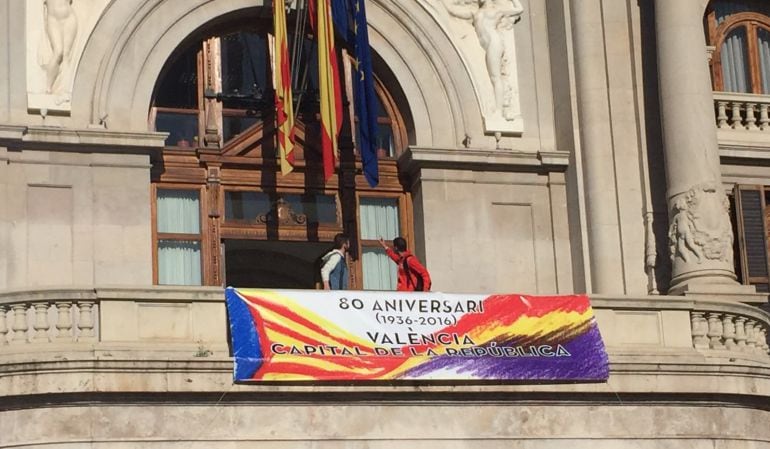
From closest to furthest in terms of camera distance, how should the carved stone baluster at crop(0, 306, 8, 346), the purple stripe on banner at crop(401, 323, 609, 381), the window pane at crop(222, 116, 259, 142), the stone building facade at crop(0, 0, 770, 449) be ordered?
1. the carved stone baluster at crop(0, 306, 8, 346)
2. the purple stripe on banner at crop(401, 323, 609, 381)
3. the stone building facade at crop(0, 0, 770, 449)
4. the window pane at crop(222, 116, 259, 142)

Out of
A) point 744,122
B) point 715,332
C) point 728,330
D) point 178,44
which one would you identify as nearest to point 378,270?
point 178,44

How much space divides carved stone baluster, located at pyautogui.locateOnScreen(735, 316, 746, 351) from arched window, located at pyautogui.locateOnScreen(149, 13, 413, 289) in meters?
5.63

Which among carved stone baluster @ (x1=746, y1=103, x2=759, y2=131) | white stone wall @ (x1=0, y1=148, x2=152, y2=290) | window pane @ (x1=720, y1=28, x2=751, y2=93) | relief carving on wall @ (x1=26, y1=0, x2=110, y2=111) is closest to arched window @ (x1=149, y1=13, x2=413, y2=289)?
white stone wall @ (x1=0, y1=148, x2=152, y2=290)

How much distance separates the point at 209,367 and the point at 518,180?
27.3ft

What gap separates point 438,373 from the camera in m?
24.2

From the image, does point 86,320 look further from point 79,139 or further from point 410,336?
point 79,139


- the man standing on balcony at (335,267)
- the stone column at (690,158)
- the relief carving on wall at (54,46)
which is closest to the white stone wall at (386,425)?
the man standing on balcony at (335,267)

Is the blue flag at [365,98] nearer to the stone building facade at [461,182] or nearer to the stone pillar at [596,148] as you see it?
the stone building facade at [461,182]

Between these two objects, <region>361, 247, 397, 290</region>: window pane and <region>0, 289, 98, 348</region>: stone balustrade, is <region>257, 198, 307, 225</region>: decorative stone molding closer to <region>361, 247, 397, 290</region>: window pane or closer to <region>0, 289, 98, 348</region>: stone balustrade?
<region>361, 247, 397, 290</region>: window pane

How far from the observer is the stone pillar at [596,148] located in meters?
29.2

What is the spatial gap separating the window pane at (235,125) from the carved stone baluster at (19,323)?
21.4ft

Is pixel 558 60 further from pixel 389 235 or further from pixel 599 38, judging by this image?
pixel 389 235

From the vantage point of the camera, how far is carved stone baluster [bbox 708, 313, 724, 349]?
86.3 feet

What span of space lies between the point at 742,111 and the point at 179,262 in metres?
10.2
